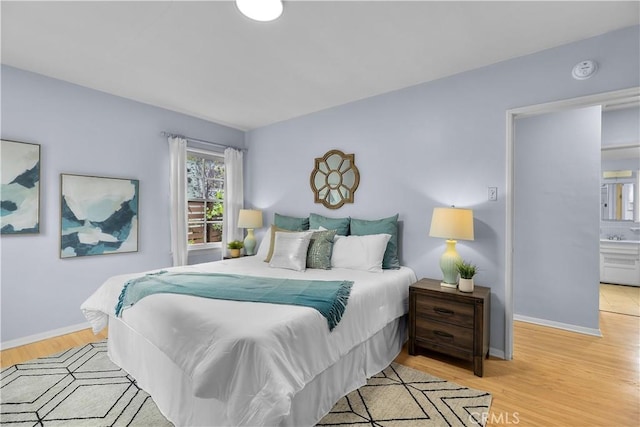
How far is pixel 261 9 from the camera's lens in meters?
1.95

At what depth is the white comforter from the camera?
1.38 m

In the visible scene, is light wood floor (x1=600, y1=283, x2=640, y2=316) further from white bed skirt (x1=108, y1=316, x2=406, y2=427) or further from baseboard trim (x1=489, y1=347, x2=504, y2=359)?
white bed skirt (x1=108, y1=316, x2=406, y2=427)

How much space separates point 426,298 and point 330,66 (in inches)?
89.1

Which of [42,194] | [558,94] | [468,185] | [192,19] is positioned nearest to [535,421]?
[468,185]

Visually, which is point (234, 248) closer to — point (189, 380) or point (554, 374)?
point (189, 380)

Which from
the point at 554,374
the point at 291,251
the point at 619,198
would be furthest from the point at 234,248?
the point at 619,198

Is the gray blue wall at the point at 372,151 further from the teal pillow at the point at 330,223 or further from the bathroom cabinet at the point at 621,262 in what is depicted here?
the bathroom cabinet at the point at 621,262

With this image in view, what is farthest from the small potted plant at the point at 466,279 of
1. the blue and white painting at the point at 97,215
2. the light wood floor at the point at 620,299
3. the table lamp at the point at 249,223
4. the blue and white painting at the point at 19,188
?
the blue and white painting at the point at 19,188

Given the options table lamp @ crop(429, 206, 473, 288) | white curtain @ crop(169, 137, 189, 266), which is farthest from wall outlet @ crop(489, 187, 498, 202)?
white curtain @ crop(169, 137, 189, 266)

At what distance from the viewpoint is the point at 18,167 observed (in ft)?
9.27

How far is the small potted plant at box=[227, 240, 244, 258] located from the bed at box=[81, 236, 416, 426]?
5.79 ft

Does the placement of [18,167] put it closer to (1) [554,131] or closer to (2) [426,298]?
(2) [426,298]

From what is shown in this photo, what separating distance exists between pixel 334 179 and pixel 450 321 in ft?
6.87

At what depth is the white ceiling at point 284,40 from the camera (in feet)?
6.64
